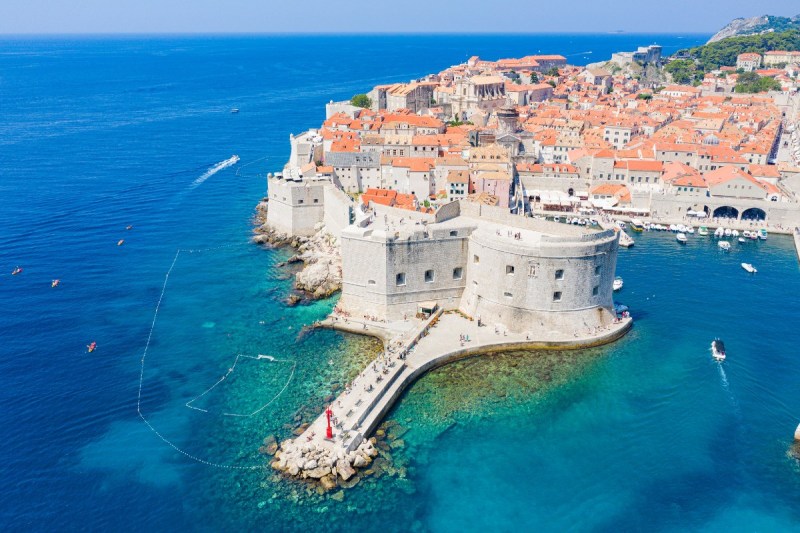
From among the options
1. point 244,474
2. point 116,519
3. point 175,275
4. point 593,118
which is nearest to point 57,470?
point 116,519

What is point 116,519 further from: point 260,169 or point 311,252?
point 260,169

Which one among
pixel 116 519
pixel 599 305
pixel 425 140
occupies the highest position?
pixel 425 140

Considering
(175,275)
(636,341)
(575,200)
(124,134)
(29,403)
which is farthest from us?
(124,134)

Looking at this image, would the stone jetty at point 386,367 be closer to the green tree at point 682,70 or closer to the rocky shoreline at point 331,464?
the rocky shoreline at point 331,464

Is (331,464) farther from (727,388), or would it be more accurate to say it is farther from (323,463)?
(727,388)

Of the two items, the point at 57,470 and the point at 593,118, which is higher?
the point at 593,118
